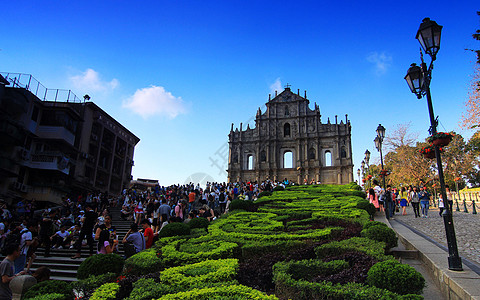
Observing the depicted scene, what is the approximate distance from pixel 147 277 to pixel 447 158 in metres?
35.4

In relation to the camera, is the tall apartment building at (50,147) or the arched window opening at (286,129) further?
the arched window opening at (286,129)

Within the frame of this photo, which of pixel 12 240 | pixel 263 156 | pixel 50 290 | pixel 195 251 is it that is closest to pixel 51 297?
pixel 50 290

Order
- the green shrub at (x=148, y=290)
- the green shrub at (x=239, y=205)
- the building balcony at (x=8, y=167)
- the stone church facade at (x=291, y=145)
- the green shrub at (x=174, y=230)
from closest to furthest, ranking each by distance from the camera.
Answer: the green shrub at (x=148, y=290) < the green shrub at (x=174, y=230) < the green shrub at (x=239, y=205) < the building balcony at (x=8, y=167) < the stone church facade at (x=291, y=145)

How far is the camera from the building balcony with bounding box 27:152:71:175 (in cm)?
2428

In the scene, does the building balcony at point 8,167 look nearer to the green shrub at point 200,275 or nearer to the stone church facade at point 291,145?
the green shrub at point 200,275

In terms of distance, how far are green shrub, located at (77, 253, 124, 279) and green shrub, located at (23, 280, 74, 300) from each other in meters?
1.20

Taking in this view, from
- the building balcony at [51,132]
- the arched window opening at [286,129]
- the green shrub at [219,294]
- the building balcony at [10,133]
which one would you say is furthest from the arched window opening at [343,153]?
the green shrub at [219,294]

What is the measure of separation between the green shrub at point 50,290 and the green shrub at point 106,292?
0.41 metres

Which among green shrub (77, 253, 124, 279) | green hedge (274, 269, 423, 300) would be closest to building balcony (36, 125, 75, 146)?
green shrub (77, 253, 124, 279)

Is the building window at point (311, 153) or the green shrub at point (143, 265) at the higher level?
the building window at point (311, 153)

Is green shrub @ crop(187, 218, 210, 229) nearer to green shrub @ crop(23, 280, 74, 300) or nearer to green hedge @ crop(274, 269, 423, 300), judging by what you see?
green hedge @ crop(274, 269, 423, 300)

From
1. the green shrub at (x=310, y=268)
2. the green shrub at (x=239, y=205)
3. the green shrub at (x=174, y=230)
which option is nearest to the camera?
the green shrub at (x=310, y=268)

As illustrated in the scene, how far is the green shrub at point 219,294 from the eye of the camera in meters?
3.92

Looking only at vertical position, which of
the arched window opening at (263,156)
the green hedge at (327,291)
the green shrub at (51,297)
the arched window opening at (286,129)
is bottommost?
the green shrub at (51,297)
